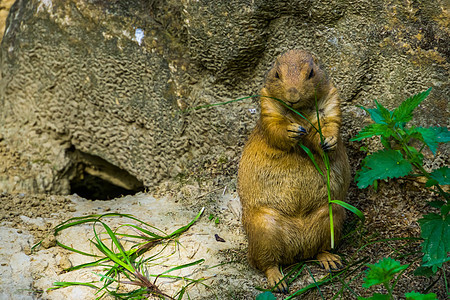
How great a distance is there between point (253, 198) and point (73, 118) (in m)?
2.63

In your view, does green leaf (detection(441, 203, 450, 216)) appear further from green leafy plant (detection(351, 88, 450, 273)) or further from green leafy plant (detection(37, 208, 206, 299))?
green leafy plant (detection(37, 208, 206, 299))

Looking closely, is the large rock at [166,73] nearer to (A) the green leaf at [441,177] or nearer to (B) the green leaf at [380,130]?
(A) the green leaf at [441,177]

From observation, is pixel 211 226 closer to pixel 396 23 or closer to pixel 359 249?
pixel 359 249

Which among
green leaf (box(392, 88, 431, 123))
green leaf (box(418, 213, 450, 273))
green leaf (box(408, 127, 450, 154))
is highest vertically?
green leaf (box(392, 88, 431, 123))

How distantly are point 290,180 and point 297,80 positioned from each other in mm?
719

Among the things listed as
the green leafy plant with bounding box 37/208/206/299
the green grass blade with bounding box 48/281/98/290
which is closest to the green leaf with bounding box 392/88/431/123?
the green leafy plant with bounding box 37/208/206/299

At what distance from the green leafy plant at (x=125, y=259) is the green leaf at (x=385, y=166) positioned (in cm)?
140

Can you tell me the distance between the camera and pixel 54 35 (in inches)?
231

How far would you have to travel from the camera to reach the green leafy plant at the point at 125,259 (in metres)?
3.96

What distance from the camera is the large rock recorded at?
4.43 meters

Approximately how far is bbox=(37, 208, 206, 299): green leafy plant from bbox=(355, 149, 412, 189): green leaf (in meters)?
1.40

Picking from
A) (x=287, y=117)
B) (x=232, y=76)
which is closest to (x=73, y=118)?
(x=232, y=76)

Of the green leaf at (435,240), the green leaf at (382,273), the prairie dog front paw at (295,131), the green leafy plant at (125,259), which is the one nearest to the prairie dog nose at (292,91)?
the prairie dog front paw at (295,131)

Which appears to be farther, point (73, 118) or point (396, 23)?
point (73, 118)
